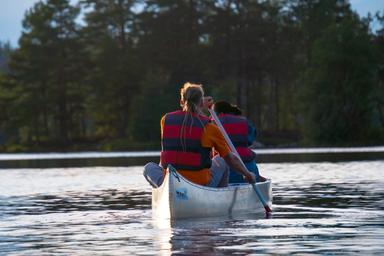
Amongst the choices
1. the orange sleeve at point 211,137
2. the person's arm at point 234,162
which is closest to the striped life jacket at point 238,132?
the person's arm at point 234,162

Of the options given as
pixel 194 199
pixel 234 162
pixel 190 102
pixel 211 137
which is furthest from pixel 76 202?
pixel 190 102

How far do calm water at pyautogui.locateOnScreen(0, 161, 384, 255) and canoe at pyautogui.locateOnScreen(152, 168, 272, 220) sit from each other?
322 mm

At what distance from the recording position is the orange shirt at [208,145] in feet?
63.3

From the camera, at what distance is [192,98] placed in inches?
754

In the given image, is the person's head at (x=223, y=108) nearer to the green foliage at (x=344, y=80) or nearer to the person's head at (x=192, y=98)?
the person's head at (x=192, y=98)

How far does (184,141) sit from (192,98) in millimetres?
681

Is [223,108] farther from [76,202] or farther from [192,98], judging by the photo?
[76,202]

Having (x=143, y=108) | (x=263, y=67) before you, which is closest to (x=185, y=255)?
(x=143, y=108)

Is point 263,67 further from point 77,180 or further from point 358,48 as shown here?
point 77,180

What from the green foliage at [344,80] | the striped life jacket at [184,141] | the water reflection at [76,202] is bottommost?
the water reflection at [76,202]

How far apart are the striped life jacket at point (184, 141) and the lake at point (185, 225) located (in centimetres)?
95

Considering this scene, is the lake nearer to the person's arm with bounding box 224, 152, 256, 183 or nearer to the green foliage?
the person's arm with bounding box 224, 152, 256, 183

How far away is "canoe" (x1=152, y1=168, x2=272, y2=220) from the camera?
18.9m

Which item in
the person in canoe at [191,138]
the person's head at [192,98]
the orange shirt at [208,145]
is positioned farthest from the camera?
the orange shirt at [208,145]
